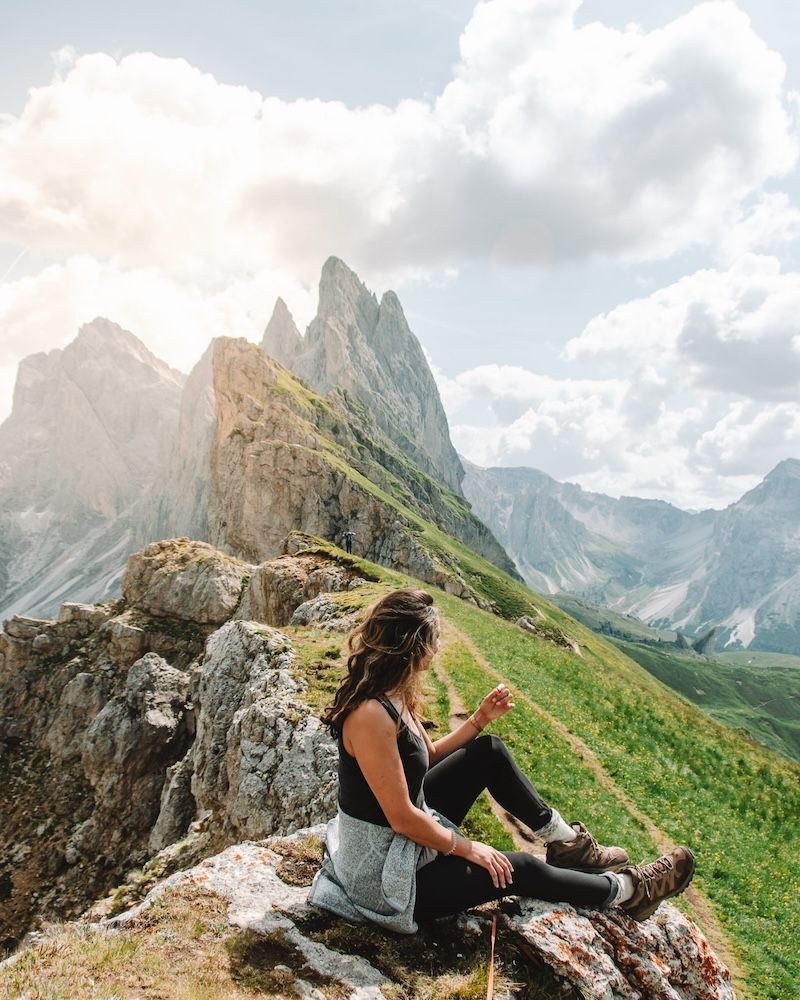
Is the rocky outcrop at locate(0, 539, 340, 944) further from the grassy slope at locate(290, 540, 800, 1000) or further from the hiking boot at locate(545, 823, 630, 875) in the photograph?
the hiking boot at locate(545, 823, 630, 875)

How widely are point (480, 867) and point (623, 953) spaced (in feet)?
7.60

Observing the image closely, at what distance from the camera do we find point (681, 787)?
59.9 feet

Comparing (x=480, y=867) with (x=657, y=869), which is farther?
(x=657, y=869)

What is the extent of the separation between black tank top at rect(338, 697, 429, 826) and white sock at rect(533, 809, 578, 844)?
6.69 feet

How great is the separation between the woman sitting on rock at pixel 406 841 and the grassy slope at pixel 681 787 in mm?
6565

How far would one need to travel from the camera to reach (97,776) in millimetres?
30859

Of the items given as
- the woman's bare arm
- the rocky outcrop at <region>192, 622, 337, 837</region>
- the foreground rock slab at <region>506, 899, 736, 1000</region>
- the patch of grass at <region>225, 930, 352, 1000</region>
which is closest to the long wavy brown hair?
the woman's bare arm

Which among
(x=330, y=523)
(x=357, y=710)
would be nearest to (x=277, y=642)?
(x=357, y=710)

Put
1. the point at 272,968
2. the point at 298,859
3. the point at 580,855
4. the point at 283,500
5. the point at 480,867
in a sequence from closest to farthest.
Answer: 1. the point at 272,968
2. the point at 480,867
3. the point at 580,855
4. the point at 298,859
5. the point at 283,500

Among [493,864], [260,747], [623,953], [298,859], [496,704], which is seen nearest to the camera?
[493,864]

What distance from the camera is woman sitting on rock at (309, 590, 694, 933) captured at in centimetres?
662

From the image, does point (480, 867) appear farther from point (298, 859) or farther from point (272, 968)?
point (298, 859)

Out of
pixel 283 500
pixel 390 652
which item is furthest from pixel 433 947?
pixel 283 500

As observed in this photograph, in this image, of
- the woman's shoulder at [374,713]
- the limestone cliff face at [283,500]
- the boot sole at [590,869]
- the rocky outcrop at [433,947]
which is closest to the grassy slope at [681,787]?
the rocky outcrop at [433,947]
